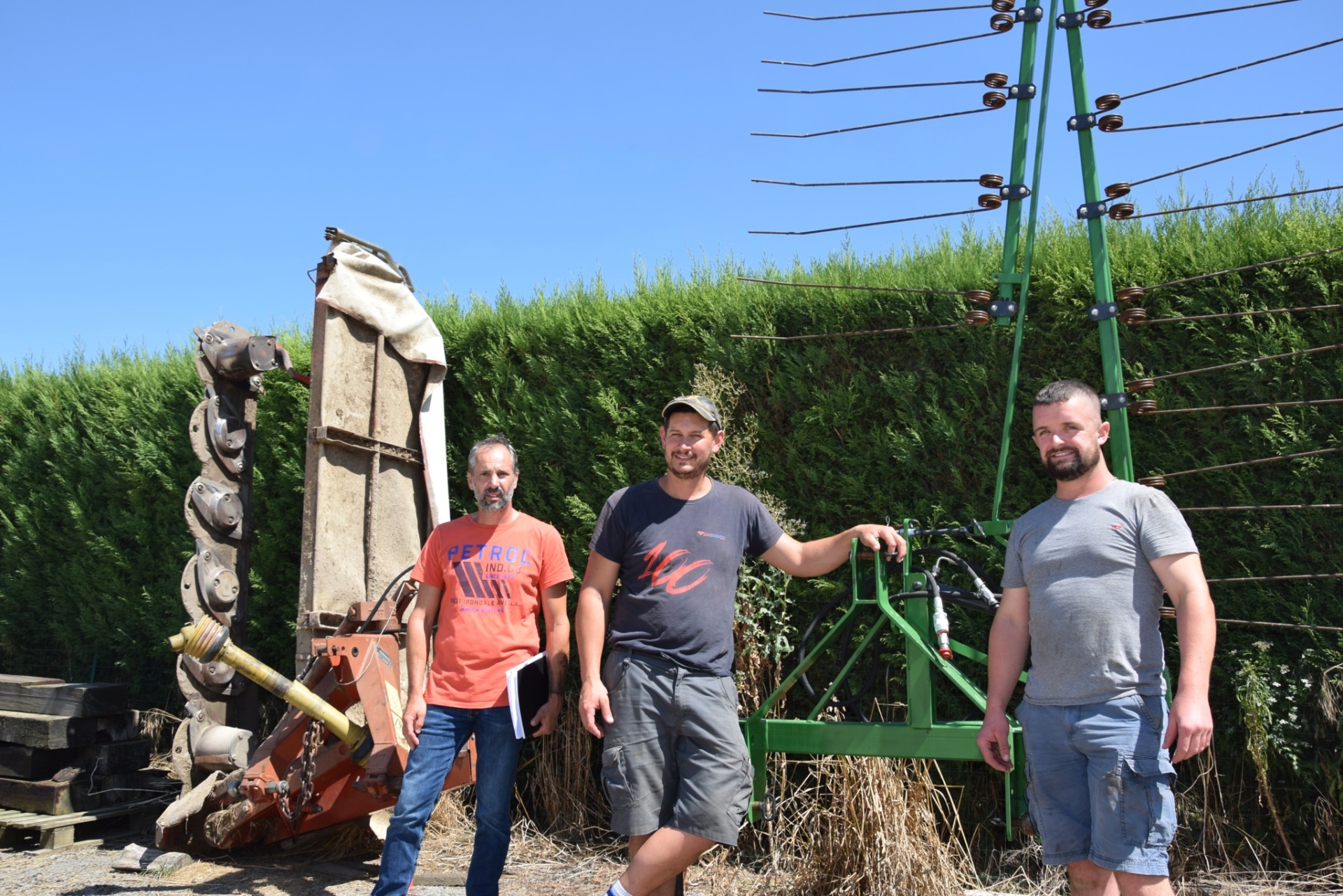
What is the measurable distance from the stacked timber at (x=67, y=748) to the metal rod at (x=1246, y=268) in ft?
18.3

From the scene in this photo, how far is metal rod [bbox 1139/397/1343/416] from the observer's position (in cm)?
397

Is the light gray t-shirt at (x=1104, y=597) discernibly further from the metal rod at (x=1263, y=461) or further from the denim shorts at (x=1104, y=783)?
the metal rod at (x=1263, y=461)

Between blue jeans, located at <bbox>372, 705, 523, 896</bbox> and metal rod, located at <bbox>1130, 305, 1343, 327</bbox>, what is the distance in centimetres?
289

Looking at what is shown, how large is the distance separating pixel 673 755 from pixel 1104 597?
4.31ft

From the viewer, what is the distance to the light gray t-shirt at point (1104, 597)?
8.68 feet

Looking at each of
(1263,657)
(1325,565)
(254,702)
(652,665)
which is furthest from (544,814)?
(1325,565)

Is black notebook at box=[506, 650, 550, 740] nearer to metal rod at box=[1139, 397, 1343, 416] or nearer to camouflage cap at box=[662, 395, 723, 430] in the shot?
camouflage cap at box=[662, 395, 723, 430]

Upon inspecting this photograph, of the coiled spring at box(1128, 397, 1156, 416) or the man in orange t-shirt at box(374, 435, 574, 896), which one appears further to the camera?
the coiled spring at box(1128, 397, 1156, 416)

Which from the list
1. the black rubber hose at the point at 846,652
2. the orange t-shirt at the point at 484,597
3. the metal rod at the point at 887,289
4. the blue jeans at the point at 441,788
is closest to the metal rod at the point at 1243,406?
the metal rod at the point at 887,289

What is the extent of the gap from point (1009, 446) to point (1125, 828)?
85.0 inches

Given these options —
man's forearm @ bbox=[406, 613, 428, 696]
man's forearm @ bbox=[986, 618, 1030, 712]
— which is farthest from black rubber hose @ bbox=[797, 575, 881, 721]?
man's forearm @ bbox=[406, 613, 428, 696]

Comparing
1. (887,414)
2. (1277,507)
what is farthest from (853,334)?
(1277,507)

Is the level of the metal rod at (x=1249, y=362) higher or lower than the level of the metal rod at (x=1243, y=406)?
higher

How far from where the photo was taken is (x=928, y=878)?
391 centimetres
